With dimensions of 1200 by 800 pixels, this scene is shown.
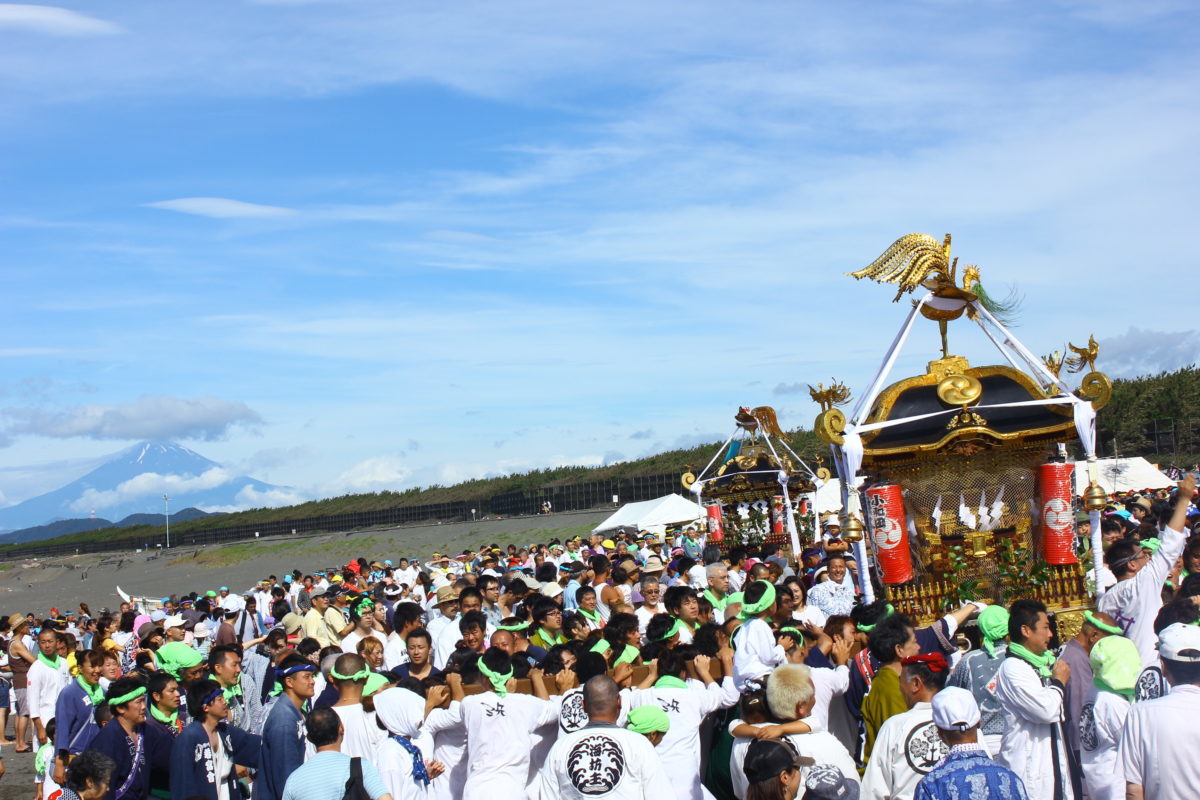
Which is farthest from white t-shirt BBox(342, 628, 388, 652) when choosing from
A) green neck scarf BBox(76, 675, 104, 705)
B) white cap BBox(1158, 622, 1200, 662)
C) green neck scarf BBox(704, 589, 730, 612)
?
white cap BBox(1158, 622, 1200, 662)

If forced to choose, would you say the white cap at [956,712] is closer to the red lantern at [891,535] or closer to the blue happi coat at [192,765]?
the blue happi coat at [192,765]

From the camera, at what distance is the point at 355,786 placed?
5883mm

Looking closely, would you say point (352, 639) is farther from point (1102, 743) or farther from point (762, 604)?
point (1102, 743)

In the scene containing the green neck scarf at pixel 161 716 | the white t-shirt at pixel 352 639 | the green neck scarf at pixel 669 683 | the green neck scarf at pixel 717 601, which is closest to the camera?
the green neck scarf at pixel 669 683

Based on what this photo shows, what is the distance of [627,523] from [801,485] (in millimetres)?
8450

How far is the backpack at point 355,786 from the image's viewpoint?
5.85 metres

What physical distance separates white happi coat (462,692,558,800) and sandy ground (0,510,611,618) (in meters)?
37.5

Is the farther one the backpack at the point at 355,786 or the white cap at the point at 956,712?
the backpack at the point at 355,786

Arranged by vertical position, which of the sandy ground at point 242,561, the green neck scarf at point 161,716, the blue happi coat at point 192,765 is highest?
the green neck scarf at point 161,716

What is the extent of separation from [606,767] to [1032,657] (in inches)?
97.8

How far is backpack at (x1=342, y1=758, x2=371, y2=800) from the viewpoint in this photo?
5.85 meters

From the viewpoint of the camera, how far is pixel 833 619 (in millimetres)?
7941

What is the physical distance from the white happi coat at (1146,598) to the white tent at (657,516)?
21.6m

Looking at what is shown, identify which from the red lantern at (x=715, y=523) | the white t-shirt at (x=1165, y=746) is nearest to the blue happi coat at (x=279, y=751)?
the white t-shirt at (x=1165, y=746)
